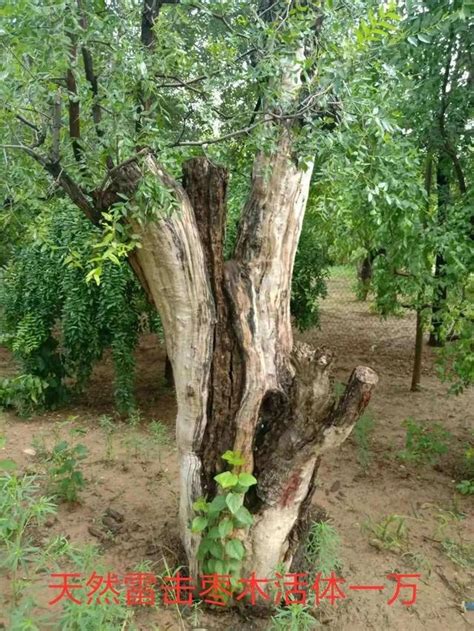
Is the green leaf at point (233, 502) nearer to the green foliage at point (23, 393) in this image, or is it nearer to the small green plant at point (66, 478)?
the small green plant at point (66, 478)

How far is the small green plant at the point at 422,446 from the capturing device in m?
4.17

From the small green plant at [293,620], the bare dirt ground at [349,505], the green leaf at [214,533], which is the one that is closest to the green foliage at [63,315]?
the bare dirt ground at [349,505]

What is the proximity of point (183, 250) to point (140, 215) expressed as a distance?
14.1 inches

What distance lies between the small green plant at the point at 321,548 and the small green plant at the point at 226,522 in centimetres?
41

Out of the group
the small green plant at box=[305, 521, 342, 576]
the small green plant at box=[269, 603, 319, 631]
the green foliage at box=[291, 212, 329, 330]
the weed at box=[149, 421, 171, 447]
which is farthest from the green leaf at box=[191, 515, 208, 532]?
the green foliage at box=[291, 212, 329, 330]

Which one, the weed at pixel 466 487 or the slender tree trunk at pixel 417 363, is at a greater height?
the slender tree trunk at pixel 417 363

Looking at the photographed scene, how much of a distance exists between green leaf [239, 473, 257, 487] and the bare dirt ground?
755mm

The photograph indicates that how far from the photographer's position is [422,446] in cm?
430

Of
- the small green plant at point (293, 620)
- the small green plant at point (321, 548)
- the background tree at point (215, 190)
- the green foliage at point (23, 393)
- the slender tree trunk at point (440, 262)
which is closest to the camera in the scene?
the background tree at point (215, 190)

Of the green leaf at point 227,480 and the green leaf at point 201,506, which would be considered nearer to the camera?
the green leaf at point 227,480

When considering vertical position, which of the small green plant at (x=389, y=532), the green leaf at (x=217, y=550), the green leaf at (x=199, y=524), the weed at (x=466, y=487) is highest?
the green leaf at (x=199, y=524)

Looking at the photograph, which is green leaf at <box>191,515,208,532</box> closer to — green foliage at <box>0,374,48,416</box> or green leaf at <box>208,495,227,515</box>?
green leaf at <box>208,495,227,515</box>

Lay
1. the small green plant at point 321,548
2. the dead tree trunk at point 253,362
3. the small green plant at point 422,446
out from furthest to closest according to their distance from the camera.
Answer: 1. the small green plant at point 422,446
2. the small green plant at point 321,548
3. the dead tree trunk at point 253,362

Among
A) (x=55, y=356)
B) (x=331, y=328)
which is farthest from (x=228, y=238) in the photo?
(x=331, y=328)
